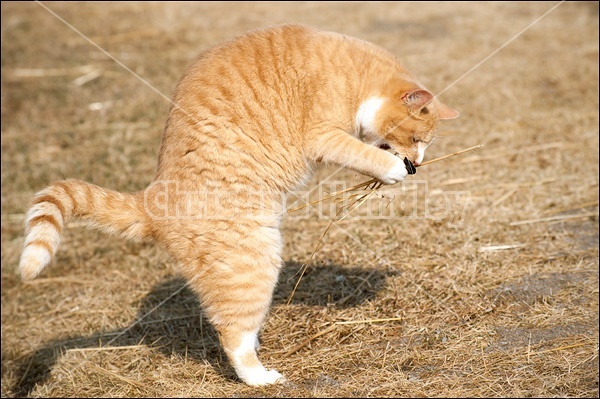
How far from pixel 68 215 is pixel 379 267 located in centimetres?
248

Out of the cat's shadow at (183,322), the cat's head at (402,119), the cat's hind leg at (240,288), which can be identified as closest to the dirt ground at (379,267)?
the cat's shadow at (183,322)

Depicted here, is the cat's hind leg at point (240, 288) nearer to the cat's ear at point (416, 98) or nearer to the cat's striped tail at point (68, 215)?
the cat's striped tail at point (68, 215)

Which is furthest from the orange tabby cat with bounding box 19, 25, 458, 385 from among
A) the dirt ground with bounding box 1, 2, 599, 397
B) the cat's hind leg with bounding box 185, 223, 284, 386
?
the dirt ground with bounding box 1, 2, 599, 397

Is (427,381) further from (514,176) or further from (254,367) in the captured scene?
(514,176)

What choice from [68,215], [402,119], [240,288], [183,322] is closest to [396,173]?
[402,119]

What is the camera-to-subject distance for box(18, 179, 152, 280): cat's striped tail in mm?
3180

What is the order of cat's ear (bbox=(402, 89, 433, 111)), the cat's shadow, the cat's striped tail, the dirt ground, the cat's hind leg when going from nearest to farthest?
the cat's striped tail → the cat's hind leg → cat's ear (bbox=(402, 89, 433, 111)) → the dirt ground → the cat's shadow

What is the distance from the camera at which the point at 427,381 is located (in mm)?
3693

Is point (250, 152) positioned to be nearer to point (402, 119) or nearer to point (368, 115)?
point (368, 115)

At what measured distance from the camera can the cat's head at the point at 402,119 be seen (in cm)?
396

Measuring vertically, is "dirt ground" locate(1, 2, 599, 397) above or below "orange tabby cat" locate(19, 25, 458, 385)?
below

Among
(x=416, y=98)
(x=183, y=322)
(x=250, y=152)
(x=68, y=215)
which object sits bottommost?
(x=183, y=322)

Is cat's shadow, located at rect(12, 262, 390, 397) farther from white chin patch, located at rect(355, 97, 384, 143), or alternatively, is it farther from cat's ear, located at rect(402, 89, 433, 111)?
cat's ear, located at rect(402, 89, 433, 111)

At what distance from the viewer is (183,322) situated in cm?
481
